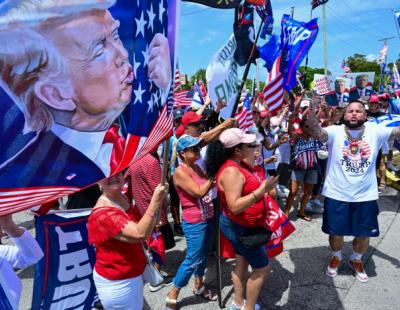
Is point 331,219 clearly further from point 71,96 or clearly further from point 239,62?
point 71,96

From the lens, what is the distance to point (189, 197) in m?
3.29

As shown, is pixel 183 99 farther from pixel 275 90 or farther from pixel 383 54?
pixel 383 54

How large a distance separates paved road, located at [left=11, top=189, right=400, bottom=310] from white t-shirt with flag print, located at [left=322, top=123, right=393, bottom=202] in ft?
3.16

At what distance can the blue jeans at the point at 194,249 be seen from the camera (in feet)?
10.6

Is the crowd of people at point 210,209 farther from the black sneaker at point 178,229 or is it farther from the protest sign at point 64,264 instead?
the black sneaker at point 178,229

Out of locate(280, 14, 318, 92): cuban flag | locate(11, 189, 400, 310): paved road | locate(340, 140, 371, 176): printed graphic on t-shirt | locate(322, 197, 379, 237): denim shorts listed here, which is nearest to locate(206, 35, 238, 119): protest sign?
locate(280, 14, 318, 92): cuban flag

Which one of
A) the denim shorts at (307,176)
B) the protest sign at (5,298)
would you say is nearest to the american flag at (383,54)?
the denim shorts at (307,176)

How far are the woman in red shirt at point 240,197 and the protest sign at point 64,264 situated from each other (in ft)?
3.85

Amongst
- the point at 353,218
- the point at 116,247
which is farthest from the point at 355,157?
the point at 116,247

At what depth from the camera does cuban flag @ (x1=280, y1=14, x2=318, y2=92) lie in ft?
13.0

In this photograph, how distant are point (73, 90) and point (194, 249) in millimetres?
2377

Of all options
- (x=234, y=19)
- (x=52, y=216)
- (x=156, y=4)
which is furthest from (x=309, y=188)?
(x=156, y=4)

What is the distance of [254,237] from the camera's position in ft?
9.36

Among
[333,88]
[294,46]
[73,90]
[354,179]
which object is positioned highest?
[294,46]
